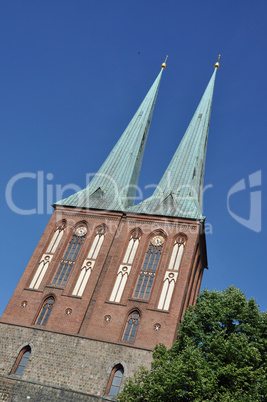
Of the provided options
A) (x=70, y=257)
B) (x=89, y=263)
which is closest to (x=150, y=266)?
(x=89, y=263)

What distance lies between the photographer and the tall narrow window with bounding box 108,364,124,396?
2503 cm

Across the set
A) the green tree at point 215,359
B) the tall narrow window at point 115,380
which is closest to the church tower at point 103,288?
the tall narrow window at point 115,380

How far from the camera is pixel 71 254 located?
3100 cm

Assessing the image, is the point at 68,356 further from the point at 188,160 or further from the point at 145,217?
the point at 188,160

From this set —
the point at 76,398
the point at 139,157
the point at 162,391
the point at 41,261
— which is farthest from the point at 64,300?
the point at 139,157

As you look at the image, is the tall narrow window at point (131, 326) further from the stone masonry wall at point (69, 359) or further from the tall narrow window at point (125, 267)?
the tall narrow window at point (125, 267)

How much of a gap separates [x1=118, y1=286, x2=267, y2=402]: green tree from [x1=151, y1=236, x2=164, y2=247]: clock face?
6610 millimetres

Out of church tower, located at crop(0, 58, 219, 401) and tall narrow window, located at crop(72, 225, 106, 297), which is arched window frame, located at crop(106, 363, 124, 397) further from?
tall narrow window, located at crop(72, 225, 106, 297)

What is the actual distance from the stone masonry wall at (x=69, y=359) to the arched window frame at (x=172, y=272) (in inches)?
126

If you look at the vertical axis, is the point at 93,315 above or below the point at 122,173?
below

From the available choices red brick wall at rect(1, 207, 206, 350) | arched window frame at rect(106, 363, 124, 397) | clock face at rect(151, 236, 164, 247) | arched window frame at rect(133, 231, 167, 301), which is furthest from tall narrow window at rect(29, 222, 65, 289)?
arched window frame at rect(106, 363, 124, 397)

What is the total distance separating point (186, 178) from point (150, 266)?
27.4ft

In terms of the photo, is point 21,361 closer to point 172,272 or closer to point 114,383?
point 114,383

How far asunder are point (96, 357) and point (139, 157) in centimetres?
1755
